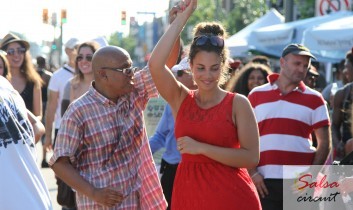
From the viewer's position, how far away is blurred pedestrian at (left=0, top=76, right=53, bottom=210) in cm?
434

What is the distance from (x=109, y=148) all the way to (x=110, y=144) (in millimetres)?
26

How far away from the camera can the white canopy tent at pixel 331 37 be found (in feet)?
45.9

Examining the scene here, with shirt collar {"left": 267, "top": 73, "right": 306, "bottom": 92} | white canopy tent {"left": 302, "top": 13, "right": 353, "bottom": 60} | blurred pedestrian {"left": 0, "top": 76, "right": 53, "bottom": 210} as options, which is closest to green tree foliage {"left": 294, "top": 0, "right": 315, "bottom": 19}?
white canopy tent {"left": 302, "top": 13, "right": 353, "bottom": 60}

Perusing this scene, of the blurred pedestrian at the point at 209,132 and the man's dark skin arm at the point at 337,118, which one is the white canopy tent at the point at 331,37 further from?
the blurred pedestrian at the point at 209,132

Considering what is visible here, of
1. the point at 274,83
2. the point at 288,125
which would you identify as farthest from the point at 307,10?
the point at 288,125

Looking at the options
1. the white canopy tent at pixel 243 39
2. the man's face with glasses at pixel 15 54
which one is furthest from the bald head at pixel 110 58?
the white canopy tent at pixel 243 39

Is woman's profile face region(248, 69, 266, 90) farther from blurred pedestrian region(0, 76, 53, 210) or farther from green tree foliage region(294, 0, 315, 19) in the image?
green tree foliage region(294, 0, 315, 19)

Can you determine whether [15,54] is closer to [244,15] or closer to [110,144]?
[110,144]

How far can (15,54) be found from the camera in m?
10.1

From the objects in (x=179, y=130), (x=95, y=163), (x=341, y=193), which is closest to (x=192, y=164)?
(x=179, y=130)

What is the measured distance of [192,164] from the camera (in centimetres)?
535

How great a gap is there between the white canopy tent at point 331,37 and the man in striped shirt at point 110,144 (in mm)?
8336

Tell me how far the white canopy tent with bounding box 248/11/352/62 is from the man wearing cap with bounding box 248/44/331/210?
877cm

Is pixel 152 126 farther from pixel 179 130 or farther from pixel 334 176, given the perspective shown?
pixel 179 130
